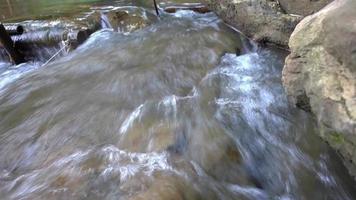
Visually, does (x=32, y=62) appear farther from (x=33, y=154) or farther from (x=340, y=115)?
(x=340, y=115)

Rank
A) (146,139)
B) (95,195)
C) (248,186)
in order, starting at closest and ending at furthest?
(95,195), (248,186), (146,139)

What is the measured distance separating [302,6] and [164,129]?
11.2ft

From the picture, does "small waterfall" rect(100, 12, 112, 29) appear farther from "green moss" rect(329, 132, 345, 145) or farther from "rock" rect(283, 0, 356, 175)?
"green moss" rect(329, 132, 345, 145)

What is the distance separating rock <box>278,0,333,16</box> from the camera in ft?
19.3

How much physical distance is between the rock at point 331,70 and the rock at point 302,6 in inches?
109

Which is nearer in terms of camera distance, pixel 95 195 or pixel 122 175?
pixel 95 195

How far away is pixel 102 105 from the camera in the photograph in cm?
541

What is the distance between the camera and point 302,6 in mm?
6191

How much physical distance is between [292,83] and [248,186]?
1114 millimetres

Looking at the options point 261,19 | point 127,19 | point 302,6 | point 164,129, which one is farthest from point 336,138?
point 127,19

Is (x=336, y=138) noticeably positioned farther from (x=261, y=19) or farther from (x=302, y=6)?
(x=261, y=19)

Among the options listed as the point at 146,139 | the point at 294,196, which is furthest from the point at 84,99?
the point at 294,196

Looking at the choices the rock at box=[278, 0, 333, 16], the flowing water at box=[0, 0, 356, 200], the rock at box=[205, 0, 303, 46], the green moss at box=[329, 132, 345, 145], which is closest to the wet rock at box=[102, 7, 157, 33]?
the flowing water at box=[0, 0, 356, 200]

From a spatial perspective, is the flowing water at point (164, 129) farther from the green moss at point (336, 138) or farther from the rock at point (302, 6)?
the rock at point (302, 6)
